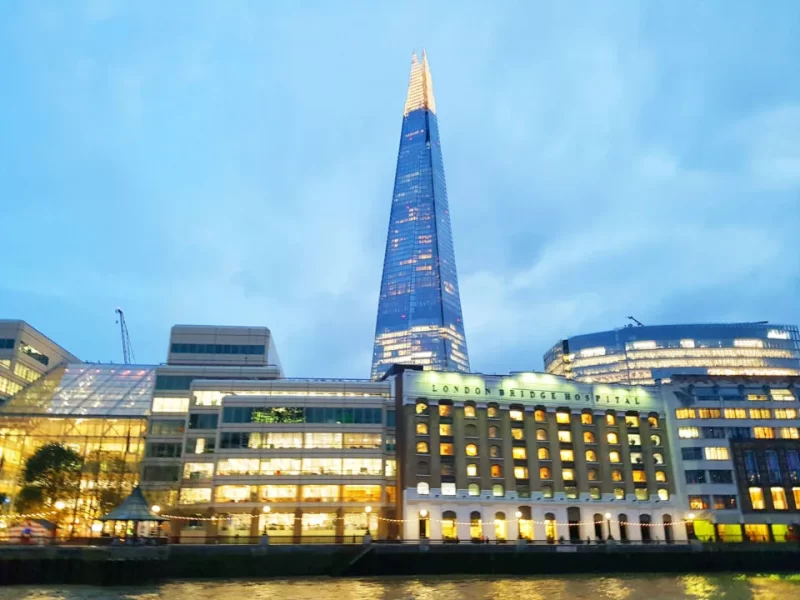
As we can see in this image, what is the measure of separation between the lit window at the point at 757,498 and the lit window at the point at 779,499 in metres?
A: 2.04

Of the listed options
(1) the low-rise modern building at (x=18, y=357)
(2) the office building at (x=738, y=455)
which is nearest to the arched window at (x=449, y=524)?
(2) the office building at (x=738, y=455)

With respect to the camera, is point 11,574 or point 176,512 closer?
point 11,574

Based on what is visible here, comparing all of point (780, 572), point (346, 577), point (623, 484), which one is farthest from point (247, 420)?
point (780, 572)

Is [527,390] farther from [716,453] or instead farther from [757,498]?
[757,498]

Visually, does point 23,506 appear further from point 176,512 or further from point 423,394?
point 423,394

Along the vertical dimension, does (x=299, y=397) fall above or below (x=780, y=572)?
above

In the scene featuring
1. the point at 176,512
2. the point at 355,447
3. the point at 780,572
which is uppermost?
the point at 355,447

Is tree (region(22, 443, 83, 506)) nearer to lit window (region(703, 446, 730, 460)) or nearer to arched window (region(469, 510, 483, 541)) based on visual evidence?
arched window (region(469, 510, 483, 541))

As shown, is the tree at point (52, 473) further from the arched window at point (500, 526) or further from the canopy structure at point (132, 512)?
the arched window at point (500, 526)

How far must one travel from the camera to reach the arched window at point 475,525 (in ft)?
351

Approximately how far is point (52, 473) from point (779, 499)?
126 meters

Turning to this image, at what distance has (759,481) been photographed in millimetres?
119375

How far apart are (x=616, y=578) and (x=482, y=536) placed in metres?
33.3

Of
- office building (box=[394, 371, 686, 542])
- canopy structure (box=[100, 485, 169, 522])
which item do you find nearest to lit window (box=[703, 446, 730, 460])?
office building (box=[394, 371, 686, 542])
